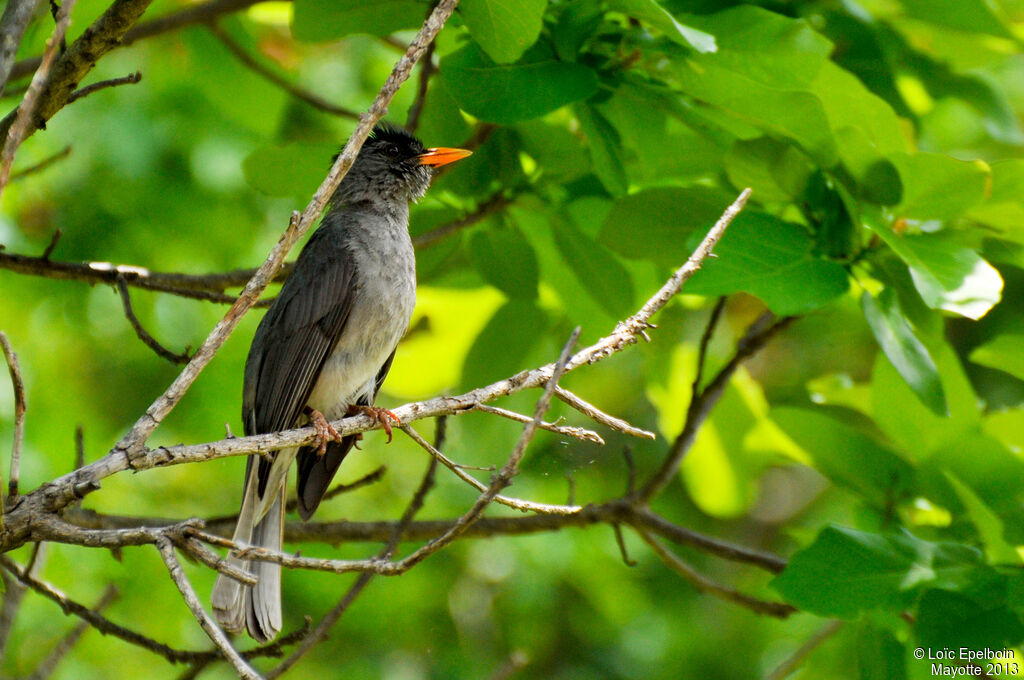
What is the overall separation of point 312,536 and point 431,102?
66.2 inches

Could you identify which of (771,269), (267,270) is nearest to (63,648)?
(267,270)

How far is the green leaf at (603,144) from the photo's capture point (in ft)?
9.46

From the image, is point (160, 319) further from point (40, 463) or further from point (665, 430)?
point (665, 430)

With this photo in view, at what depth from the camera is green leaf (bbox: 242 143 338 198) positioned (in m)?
3.29

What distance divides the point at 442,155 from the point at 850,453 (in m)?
1.82

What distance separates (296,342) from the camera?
3.57m

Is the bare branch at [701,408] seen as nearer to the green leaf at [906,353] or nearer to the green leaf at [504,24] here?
the green leaf at [906,353]

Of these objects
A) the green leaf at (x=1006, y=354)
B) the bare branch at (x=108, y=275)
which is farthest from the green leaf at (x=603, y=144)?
the green leaf at (x=1006, y=354)

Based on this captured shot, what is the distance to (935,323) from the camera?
9.34 feet

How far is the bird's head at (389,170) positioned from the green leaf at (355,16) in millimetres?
745

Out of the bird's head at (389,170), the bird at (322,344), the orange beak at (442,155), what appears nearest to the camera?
the orange beak at (442,155)

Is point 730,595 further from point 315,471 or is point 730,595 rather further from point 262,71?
point 262,71

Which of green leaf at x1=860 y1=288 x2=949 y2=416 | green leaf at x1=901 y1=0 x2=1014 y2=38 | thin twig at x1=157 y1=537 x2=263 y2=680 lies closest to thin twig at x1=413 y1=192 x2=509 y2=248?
green leaf at x1=860 y1=288 x2=949 y2=416

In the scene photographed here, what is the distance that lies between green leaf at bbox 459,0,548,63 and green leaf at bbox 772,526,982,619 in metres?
1.64
